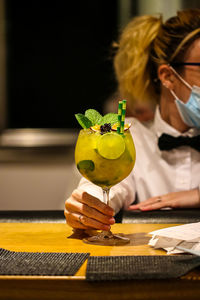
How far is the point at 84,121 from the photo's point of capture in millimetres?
1395

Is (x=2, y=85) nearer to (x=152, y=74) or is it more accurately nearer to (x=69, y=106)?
(x=69, y=106)

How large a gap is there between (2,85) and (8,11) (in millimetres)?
666

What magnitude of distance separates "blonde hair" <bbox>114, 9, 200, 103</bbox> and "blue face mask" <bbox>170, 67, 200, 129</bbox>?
5.5 inches

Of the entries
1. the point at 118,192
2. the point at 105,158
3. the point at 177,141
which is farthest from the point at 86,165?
the point at 177,141

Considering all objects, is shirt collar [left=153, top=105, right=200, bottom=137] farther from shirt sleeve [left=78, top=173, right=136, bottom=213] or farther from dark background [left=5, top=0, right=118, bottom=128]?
dark background [left=5, top=0, right=118, bottom=128]

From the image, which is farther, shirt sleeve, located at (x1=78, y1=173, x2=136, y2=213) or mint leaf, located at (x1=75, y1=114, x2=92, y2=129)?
shirt sleeve, located at (x1=78, y1=173, x2=136, y2=213)

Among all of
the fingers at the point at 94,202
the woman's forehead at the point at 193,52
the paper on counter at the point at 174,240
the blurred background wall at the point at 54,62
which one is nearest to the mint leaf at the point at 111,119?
the fingers at the point at 94,202

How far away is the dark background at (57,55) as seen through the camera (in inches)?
179

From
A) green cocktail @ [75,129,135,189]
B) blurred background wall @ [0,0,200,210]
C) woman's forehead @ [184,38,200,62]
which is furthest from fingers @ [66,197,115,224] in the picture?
blurred background wall @ [0,0,200,210]

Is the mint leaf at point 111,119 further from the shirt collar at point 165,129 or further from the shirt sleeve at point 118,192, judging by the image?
the shirt collar at point 165,129

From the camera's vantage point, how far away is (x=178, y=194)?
84.5 inches

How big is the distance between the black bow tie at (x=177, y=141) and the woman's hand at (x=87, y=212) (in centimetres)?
98

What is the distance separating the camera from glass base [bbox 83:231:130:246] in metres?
1.37

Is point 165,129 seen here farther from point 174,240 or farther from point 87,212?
point 174,240
